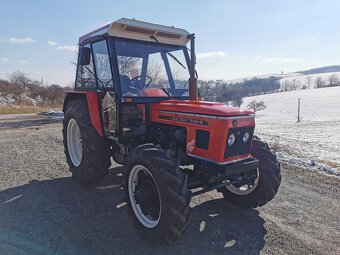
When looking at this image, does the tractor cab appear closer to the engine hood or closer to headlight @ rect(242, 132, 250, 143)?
the engine hood

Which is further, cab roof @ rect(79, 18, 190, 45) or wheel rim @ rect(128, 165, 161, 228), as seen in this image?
cab roof @ rect(79, 18, 190, 45)

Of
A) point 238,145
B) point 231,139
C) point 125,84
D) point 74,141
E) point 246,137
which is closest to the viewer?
point 231,139

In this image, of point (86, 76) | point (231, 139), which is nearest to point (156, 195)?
point (231, 139)

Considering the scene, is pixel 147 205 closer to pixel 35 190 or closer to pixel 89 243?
pixel 89 243

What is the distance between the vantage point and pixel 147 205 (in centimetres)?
341

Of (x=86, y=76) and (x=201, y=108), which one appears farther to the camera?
(x=86, y=76)

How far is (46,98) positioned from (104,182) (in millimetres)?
30032

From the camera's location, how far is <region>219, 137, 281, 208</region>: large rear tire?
3.94 meters

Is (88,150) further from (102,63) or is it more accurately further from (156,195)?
(156,195)

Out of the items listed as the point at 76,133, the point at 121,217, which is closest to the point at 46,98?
the point at 76,133

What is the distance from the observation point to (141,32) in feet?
14.6

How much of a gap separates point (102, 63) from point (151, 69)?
0.76 meters

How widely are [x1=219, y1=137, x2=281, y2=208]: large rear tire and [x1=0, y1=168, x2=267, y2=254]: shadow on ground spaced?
165mm

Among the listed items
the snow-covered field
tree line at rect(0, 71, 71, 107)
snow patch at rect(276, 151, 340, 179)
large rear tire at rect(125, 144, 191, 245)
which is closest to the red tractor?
large rear tire at rect(125, 144, 191, 245)
